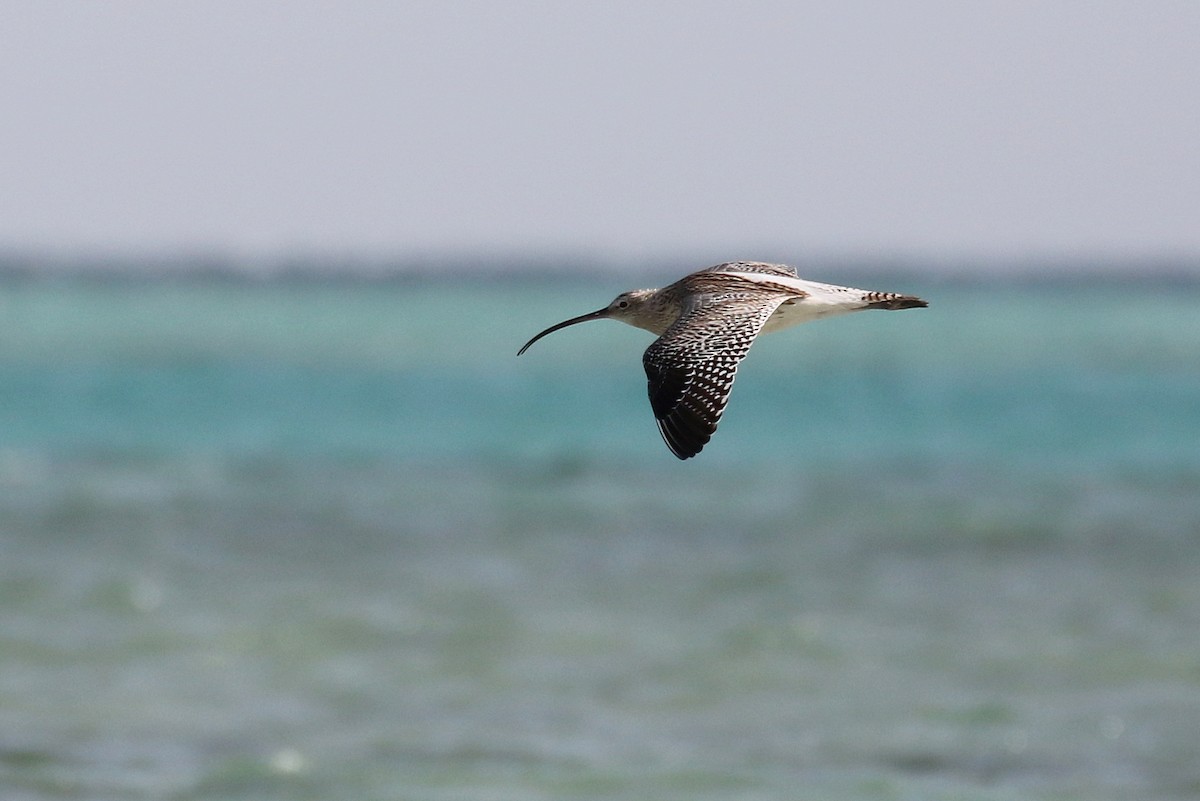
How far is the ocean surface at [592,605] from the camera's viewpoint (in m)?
15.8

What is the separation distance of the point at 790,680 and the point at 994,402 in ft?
98.8

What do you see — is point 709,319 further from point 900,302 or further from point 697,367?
point 900,302

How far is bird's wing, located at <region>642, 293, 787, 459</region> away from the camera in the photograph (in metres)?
7.73

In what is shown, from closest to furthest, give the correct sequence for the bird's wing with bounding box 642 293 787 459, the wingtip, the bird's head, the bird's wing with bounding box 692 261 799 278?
the bird's wing with bounding box 642 293 787 459, the wingtip, the bird's wing with bounding box 692 261 799 278, the bird's head

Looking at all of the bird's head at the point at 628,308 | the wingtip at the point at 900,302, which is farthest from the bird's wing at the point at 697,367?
the bird's head at the point at 628,308

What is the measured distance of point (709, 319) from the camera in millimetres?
8719

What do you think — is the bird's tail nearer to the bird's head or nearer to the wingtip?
the wingtip

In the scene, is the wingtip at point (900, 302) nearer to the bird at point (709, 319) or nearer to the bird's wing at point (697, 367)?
the bird at point (709, 319)

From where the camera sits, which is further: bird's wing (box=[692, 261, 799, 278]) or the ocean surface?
the ocean surface

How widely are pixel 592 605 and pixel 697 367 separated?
13003 millimetres

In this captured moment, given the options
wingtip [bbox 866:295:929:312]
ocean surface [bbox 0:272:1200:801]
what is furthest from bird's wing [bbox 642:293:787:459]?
ocean surface [bbox 0:272:1200:801]

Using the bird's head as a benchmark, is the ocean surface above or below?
below

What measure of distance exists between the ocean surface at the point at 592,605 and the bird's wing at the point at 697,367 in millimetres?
7107

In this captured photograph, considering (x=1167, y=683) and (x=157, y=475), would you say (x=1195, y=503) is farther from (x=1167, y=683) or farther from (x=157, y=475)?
(x=157, y=475)
